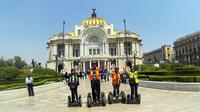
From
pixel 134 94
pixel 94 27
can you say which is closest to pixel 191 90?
pixel 134 94

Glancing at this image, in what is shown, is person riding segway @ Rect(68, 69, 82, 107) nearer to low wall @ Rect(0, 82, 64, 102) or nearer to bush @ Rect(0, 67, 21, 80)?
low wall @ Rect(0, 82, 64, 102)

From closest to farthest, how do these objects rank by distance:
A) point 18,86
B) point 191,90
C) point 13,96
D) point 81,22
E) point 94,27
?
point 191,90, point 13,96, point 18,86, point 94,27, point 81,22

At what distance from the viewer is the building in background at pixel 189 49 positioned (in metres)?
94.3

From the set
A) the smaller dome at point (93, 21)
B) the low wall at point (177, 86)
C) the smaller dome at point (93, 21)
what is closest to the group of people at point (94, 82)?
the low wall at point (177, 86)

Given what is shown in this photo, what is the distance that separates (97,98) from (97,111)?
5.52 feet

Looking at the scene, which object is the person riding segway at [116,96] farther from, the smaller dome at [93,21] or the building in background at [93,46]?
the smaller dome at [93,21]

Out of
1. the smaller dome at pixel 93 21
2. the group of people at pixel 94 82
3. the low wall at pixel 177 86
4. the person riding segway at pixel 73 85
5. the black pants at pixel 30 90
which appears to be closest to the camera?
the group of people at pixel 94 82

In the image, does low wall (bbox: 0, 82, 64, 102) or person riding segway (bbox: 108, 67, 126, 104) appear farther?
low wall (bbox: 0, 82, 64, 102)

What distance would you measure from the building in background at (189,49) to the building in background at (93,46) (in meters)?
18.7

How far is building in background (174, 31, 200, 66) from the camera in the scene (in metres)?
94.3

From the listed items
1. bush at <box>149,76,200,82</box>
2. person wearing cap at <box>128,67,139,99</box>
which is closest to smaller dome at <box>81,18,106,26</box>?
bush at <box>149,76,200,82</box>

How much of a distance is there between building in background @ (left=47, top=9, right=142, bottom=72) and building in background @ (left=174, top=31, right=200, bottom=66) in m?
18.7

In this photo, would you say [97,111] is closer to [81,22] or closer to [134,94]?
[134,94]

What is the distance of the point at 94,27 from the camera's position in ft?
272
